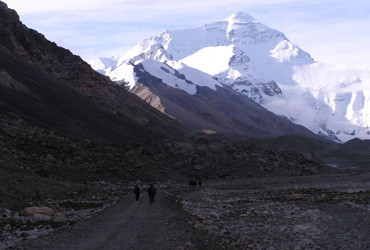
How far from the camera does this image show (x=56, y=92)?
111438 millimetres

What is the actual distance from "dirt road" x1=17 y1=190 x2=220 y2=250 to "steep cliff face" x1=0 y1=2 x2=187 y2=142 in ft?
187

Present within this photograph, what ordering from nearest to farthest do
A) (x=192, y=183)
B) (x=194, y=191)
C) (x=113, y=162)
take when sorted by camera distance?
(x=194, y=191), (x=192, y=183), (x=113, y=162)

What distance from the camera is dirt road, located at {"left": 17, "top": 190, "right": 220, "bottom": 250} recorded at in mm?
20219

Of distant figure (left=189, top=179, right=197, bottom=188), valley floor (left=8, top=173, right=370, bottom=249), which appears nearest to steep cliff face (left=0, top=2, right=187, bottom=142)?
distant figure (left=189, top=179, right=197, bottom=188)

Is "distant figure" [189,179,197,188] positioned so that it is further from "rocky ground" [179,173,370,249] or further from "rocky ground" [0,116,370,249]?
"rocky ground" [179,173,370,249]

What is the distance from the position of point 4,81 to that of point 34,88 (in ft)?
25.2

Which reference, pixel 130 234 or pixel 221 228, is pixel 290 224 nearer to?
pixel 221 228

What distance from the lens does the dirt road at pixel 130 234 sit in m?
20.2

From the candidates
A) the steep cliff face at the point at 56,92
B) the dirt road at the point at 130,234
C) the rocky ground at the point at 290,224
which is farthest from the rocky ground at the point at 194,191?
the steep cliff face at the point at 56,92

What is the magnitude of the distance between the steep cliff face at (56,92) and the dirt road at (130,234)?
57.0m

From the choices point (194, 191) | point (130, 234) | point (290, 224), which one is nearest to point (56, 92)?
point (194, 191)

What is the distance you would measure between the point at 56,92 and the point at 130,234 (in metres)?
92.3

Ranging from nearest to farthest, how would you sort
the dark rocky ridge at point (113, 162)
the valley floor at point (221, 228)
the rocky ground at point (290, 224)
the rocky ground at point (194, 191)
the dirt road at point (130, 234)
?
the dirt road at point (130, 234), the valley floor at point (221, 228), the rocky ground at point (290, 224), the rocky ground at point (194, 191), the dark rocky ridge at point (113, 162)

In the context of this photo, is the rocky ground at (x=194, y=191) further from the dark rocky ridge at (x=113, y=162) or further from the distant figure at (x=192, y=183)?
the distant figure at (x=192, y=183)
